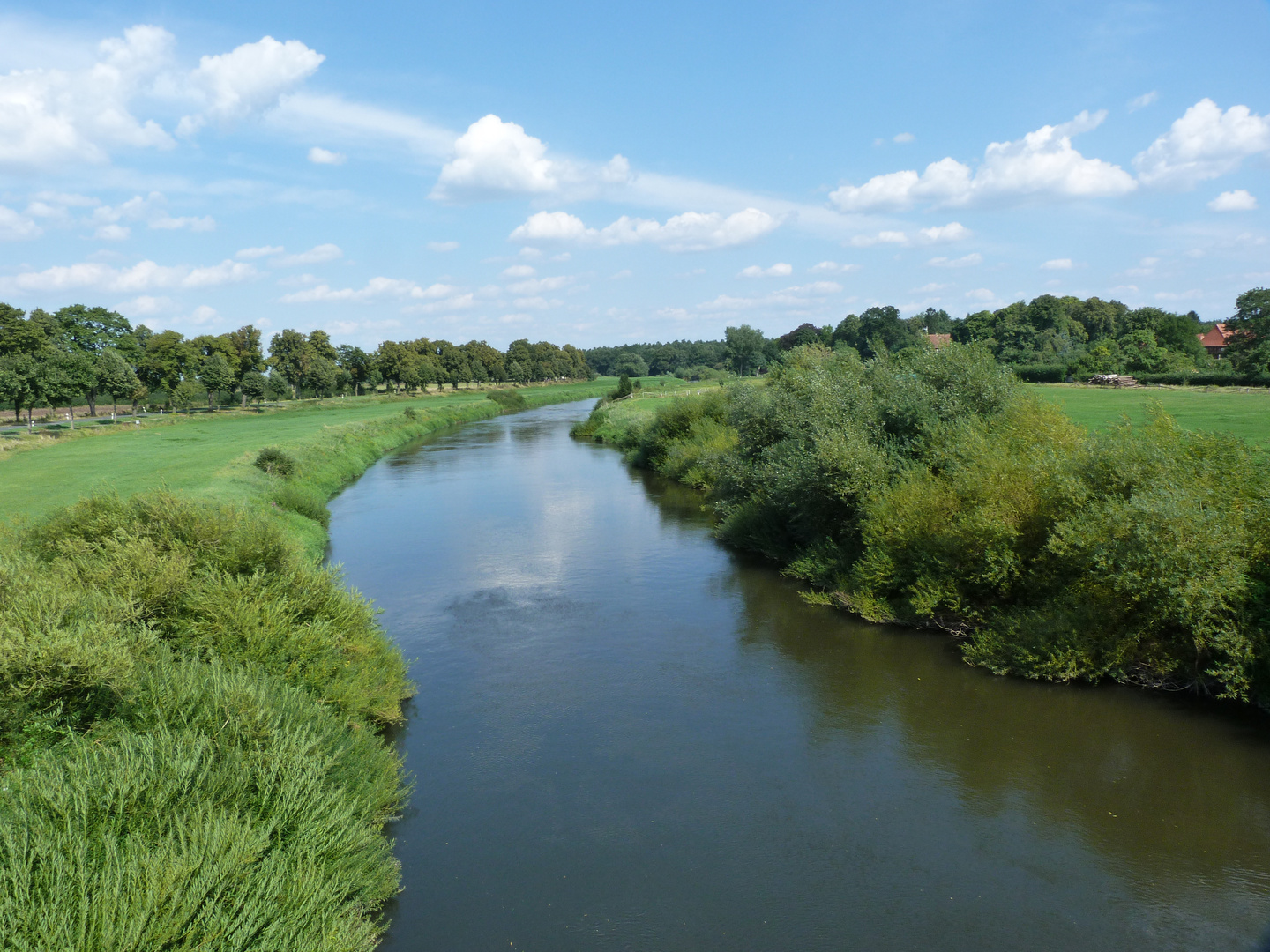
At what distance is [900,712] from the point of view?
47.9 feet

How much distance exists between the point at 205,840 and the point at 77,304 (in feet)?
321

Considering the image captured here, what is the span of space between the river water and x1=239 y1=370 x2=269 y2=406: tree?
228 feet

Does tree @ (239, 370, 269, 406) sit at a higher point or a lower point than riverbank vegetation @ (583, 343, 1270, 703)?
higher

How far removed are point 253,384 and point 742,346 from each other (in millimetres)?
63713

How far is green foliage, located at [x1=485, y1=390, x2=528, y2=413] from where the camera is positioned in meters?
101

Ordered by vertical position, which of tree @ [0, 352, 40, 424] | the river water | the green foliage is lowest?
the river water

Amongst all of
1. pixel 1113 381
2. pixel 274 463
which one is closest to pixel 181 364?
pixel 274 463

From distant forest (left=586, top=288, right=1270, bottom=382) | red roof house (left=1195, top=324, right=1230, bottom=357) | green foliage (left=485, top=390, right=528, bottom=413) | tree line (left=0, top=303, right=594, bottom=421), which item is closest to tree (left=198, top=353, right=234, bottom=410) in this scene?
tree line (left=0, top=303, right=594, bottom=421)

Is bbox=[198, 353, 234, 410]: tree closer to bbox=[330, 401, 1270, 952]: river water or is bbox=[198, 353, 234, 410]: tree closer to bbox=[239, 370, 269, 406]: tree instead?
bbox=[239, 370, 269, 406]: tree

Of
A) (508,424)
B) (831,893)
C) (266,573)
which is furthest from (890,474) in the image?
(508,424)

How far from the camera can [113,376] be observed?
200ft

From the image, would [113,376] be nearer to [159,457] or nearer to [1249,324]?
[159,457]

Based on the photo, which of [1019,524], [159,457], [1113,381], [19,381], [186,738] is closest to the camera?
[186,738]

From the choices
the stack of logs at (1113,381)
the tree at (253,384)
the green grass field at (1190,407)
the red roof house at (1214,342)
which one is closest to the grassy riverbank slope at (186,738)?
the green grass field at (1190,407)
